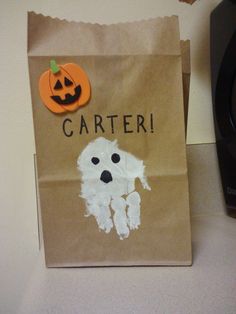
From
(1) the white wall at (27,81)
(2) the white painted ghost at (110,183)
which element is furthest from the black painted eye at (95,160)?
(1) the white wall at (27,81)

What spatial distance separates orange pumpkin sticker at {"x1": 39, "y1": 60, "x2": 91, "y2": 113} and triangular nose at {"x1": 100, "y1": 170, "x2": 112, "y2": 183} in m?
0.12

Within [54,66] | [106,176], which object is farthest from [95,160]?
[54,66]

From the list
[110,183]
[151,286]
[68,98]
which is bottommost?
[151,286]

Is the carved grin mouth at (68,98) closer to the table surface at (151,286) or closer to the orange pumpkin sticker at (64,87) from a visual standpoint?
the orange pumpkin sticker at (64,87)

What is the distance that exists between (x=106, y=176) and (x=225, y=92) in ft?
1.27

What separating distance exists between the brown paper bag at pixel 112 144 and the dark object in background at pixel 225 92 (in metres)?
0.26

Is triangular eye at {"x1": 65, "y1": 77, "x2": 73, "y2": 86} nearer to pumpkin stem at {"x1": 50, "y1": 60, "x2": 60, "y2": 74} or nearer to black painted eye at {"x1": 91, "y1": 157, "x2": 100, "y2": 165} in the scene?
pumpkin stem at {"x1": 50, "y1": 60, "x2": 60, "y2": 74}

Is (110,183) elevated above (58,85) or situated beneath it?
situated beneath

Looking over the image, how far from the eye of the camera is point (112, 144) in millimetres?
506

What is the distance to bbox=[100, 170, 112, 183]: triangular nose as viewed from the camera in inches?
20.0

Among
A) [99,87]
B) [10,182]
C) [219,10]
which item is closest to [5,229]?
[10,182]

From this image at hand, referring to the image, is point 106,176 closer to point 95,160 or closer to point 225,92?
point 95,160

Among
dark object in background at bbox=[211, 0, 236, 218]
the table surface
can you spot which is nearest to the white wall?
dark object in background at bbox=[211, 0, 236, 218]

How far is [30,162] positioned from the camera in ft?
2.58
